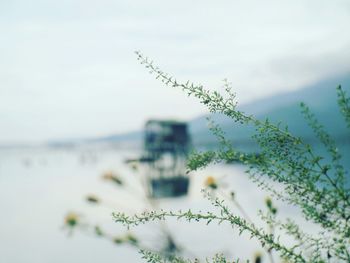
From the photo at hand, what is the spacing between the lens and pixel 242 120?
219 cm

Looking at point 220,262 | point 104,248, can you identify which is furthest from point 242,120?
point 104,248

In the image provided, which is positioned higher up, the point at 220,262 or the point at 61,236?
the point at 220,262

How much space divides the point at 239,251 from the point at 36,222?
45.9 ft

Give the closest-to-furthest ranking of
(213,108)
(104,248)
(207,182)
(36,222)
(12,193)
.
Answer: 1. (213,108)
2. (207,182)
3. (104,248)
4. (36,222)
5. (12,193)

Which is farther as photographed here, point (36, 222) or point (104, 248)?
point (36, 222)

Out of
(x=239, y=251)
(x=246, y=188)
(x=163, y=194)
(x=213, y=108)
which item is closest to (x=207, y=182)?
(x=213, y=108)

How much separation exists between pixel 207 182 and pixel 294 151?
6.17 ft

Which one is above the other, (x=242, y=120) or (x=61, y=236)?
(x=242, y=120)

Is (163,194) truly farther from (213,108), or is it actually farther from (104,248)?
(213,108)

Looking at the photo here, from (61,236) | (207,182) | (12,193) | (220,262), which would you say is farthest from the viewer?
(12,193)

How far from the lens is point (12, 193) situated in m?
42.6

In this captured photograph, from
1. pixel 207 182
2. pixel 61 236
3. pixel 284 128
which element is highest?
pixel 284 128

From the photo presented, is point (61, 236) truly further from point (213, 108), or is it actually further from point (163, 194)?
point (213, 108)

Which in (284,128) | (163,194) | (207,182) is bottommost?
(163,194)
